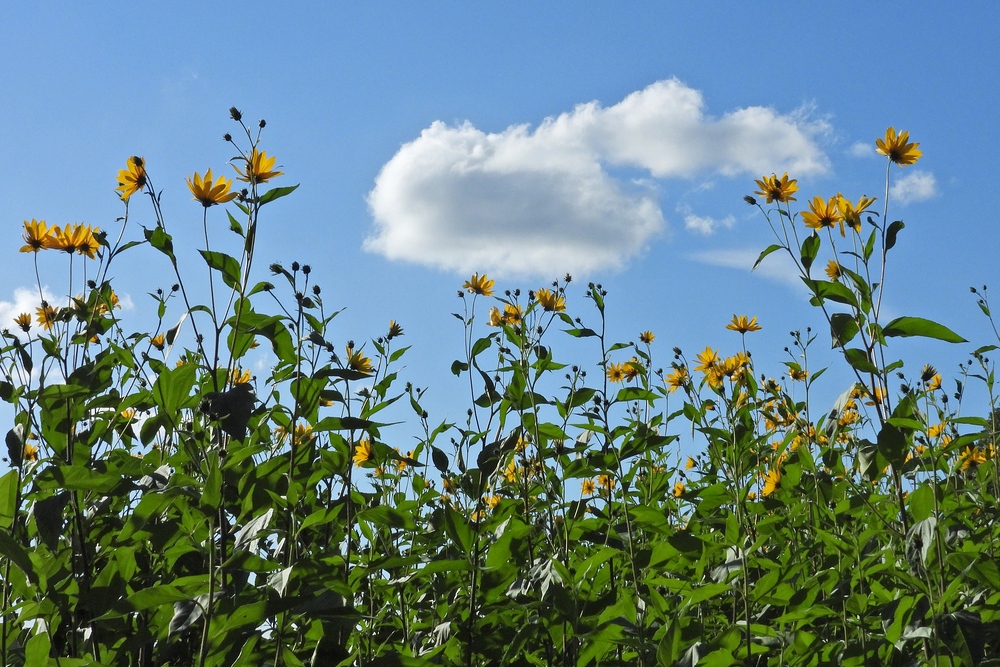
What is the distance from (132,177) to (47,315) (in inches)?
27.4

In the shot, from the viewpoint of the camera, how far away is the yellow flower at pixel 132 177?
2.75m

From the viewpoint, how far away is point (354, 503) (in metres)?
2.87

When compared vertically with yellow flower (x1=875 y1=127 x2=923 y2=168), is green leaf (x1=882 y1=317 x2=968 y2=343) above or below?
below

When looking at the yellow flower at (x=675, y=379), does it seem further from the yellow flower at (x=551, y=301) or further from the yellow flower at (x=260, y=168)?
the yellow flower at (x=260, y=168)

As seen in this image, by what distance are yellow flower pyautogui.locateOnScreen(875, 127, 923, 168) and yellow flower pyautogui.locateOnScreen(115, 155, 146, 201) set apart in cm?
246

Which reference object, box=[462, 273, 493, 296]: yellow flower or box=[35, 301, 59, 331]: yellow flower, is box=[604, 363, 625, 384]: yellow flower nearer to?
box=[462, 273, 493, 296]: yellow flower

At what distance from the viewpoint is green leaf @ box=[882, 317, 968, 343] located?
2.11m

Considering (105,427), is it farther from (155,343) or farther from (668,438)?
(668,438)

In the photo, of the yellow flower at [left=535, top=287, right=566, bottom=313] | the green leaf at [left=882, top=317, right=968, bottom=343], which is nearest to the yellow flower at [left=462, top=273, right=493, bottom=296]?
the yellow flower at [left=535, top=287, right=566, bottom=313]

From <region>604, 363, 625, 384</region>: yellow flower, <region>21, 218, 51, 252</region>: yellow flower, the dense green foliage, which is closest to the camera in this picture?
the dense green foliage

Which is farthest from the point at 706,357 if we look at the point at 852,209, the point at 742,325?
the point at 852,209

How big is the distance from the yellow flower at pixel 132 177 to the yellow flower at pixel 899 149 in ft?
8.07

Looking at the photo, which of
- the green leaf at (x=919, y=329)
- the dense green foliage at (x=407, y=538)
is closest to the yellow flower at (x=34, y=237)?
the dense green foliage at (x=407, y=538)

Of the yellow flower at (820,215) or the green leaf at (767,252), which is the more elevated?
the yellow flower at (820,215)
